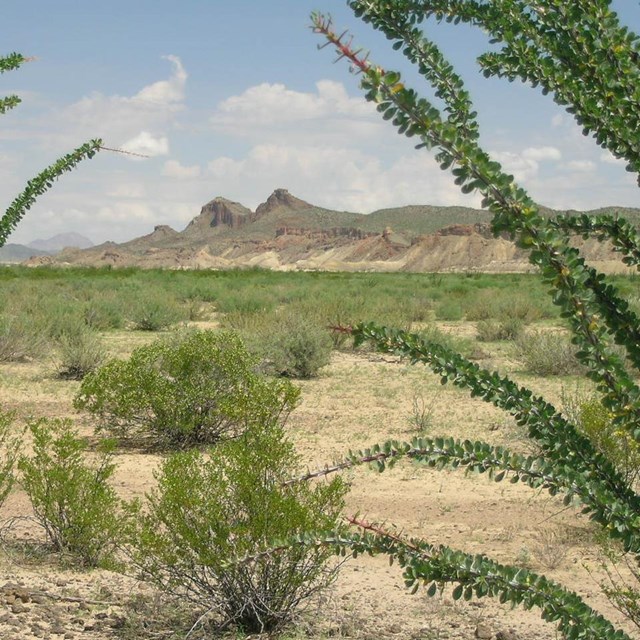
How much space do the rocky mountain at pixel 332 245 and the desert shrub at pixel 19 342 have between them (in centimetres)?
7039

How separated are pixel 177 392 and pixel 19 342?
7.00 meters

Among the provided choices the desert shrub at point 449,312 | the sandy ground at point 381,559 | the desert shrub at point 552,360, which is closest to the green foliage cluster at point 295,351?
the sandy ground at point 381,559

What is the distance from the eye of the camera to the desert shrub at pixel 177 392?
9.25 metres

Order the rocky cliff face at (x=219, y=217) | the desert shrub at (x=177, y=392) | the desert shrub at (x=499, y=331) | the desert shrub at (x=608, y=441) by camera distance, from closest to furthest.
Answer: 1. the desert shrub at (x=608, y=441)
2. the desert shrub at (x=177, y=392)
3. the desert shrub at (x=499, y=331)
4. the rocky cliff face at (x=219, y=217)

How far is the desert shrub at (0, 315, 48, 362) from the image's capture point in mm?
15117

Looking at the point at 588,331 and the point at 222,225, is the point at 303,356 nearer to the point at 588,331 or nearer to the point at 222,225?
the point at 588,331

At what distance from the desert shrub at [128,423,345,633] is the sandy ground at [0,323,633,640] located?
219 mm

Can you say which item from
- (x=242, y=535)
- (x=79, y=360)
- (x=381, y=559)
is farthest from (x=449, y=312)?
(x=242, y=535)

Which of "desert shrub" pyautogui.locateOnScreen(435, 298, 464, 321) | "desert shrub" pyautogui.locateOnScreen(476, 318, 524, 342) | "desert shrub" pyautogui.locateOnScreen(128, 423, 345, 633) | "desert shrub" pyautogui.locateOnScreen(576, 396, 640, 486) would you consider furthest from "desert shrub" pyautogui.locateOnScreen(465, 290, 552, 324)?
"desert shrub" pyautogui.locateOnScreen(128, 423, 345, 633)

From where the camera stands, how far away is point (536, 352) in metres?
14.6

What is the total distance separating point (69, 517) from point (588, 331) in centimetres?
473

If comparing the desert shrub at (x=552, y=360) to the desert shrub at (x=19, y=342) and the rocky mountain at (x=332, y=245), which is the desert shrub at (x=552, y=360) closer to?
the desert shrub at (x=19, y=342)

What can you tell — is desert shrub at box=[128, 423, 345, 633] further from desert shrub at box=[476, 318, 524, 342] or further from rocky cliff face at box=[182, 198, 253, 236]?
rocky cliff face at box=[182, 198, 253, 236]

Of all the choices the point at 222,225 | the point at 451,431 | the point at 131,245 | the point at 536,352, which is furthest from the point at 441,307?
the point at 222,225
